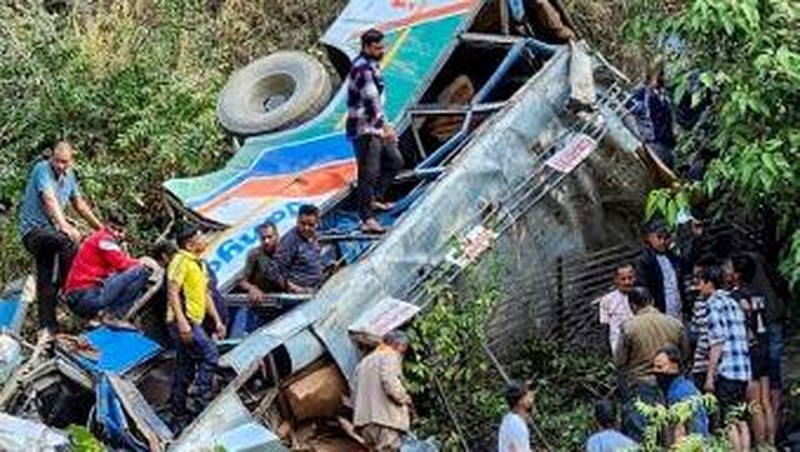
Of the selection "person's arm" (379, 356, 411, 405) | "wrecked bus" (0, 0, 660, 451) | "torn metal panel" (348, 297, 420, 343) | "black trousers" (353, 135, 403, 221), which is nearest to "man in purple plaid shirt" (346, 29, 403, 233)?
"black trousers" (353, 135, 403, 221)

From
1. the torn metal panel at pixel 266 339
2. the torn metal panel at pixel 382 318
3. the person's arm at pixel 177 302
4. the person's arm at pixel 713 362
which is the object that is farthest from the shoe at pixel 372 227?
the person's arm at pixel 713 362

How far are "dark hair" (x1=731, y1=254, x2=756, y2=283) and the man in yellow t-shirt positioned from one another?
121 inches

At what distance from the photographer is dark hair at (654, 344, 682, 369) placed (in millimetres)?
8531

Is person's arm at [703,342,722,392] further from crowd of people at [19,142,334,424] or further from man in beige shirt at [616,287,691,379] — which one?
crowd of people at [19,142,334,424]

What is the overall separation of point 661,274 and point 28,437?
399 cm

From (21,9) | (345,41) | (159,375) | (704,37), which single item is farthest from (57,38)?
(704,37)

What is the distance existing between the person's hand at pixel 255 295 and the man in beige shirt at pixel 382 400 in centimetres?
113

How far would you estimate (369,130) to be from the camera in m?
10.2

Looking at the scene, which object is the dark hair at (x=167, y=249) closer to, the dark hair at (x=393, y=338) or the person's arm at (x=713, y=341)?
the dark hair at (x=393, y=338)

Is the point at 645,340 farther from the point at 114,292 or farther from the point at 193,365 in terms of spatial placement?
the point at 114,292

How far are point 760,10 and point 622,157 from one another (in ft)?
5.31

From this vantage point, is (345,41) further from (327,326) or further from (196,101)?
(327,326)

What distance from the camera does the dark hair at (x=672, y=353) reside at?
8.53 meters

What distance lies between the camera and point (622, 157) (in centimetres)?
1081
